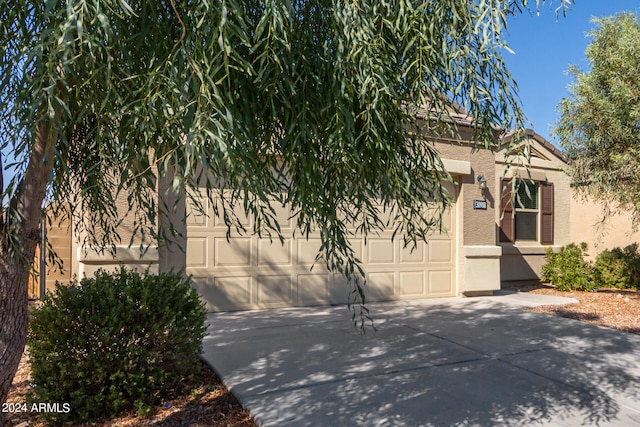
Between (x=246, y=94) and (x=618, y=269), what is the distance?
1193cm

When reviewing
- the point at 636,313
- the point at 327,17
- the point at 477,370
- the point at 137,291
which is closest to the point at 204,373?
the point at 137,291

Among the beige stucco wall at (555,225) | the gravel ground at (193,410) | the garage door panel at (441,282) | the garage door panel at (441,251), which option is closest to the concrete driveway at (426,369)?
the gravel ground at (193,410)

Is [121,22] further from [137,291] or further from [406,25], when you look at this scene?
[137,291]

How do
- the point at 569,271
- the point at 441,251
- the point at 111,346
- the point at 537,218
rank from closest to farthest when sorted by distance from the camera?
the point at 111,346, the point at 441,251, the point at 569,271, the point at 537,218

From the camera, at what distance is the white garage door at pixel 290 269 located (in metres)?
7.40

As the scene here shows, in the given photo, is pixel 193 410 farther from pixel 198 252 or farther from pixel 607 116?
pixel 607 116

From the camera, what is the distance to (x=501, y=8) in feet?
8.32

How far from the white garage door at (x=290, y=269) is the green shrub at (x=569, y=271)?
10.7ft

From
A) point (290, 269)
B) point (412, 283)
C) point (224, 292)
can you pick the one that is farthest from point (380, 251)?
point (224, 292)

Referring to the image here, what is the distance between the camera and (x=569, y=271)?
11.1 m

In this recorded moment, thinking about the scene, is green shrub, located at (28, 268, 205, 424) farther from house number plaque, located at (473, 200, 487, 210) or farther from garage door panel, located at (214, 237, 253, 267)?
house number plaque, located at (473, 200, 487, 210)

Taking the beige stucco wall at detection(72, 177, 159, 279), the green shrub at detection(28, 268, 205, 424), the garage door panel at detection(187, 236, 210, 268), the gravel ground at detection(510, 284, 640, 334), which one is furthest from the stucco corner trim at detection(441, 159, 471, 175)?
the green shrub at detection(28, 268, 205, 424)

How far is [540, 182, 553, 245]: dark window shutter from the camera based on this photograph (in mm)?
12289

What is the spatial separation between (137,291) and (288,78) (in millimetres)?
2523
